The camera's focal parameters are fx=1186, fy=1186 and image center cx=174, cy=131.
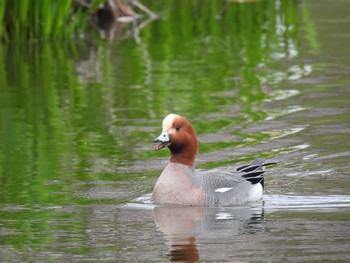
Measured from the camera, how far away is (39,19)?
2020 centimetres

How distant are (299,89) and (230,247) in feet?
25.1

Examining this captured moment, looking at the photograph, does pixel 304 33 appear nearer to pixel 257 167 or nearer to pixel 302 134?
pixel 302 134

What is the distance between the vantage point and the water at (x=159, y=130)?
8711mm

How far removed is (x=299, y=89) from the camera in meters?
15.7

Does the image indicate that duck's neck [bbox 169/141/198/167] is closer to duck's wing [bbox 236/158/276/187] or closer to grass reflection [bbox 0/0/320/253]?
duck's wing [bbox 236/158/276/187]

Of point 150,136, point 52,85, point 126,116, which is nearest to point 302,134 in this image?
point 150,136

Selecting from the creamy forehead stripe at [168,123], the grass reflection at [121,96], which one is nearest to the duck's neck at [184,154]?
the creamy forehead stripe at [168,123]

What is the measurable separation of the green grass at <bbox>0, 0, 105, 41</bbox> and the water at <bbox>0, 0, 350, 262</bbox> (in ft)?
0.96

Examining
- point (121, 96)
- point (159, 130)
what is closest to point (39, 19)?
point (121, 96)

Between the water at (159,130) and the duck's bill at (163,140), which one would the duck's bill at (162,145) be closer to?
the duck's bill at (163,140)

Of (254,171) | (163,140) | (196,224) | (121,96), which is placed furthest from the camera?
(121,96)

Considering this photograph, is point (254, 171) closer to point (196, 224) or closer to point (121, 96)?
point (196, 224)

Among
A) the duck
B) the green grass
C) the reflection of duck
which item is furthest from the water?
the green grass

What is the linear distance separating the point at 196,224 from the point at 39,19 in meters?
11.5
